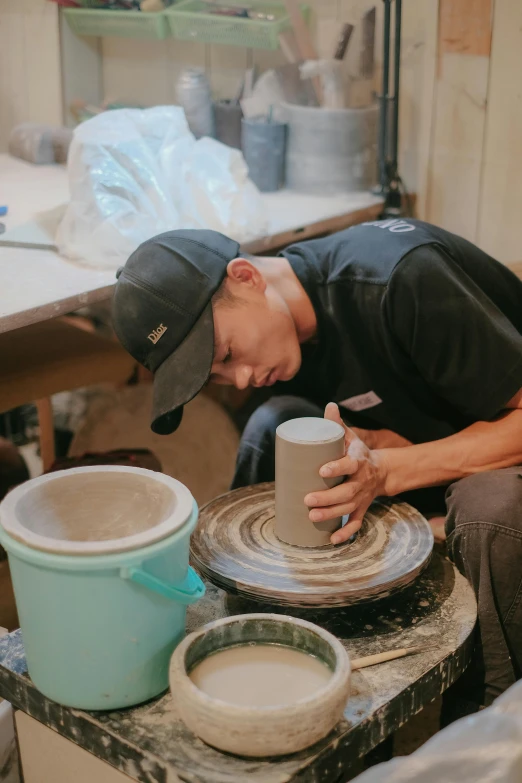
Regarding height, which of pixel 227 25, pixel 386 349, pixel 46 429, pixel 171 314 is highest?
pixel 227 25

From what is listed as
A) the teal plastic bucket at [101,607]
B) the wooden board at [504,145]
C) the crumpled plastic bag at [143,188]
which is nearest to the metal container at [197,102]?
the crumpled plastic bag at [143,188]

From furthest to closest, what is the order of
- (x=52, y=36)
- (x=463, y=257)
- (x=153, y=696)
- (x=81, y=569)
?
1. (x=52, y=36)
2. (x=463, y=257)
3. (x=153, y=696)
4. (x=81, y=569)

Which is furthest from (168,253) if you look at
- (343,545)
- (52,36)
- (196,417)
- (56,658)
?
(52,36)

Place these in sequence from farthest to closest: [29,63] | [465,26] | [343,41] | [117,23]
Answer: [29,63], [117,23], [343,41], [465,26]

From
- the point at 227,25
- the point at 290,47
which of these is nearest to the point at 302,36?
the point at 290,47

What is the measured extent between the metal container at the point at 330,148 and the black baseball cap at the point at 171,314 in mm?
1142

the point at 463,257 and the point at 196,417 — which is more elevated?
the point at 463,257

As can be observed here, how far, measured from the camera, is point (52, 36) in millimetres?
3178

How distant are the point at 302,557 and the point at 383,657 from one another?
0.22m

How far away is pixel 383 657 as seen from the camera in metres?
1.25

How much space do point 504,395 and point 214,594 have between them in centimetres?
62

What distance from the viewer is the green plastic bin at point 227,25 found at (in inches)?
103

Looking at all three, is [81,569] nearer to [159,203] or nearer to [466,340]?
[466,340]

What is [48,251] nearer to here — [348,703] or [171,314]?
[171,314]
